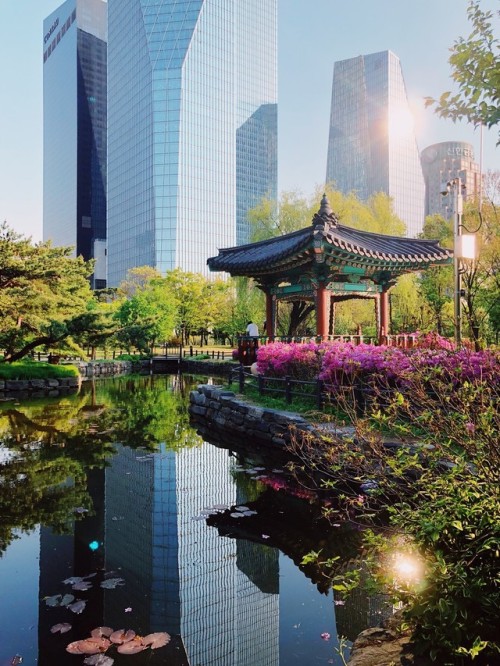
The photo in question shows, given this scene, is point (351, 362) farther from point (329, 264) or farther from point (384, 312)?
point (384, 312)

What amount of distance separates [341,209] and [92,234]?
103521 millimetres

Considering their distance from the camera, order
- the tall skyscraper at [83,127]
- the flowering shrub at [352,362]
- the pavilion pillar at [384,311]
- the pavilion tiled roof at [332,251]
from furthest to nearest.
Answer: the tall skyscraper at [83,127], the pavilion pillar at [384,311], the pavilion tiled roof at [332,251], the flowering shrub at [352,362]

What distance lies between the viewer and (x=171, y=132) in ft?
271

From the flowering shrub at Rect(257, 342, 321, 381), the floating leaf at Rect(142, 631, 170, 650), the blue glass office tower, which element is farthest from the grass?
the blue glass office tower

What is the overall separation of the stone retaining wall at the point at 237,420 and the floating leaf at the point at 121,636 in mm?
5223

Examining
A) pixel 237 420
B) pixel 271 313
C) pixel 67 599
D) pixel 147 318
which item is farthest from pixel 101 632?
pixel 147 318

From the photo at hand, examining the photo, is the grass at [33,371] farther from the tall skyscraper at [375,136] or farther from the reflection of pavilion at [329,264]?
the tall skyscraper at [375,136]

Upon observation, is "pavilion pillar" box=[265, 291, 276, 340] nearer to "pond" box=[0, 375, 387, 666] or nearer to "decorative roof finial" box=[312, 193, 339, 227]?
"decorative roof finial" box=[312, 193, 339, 227]

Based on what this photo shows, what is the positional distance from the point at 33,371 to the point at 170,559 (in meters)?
20.9

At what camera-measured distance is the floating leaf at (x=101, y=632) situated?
159 inches

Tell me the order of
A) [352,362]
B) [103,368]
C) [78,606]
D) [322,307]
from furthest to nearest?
1. [103,368]
2. [322,307]
3. [352,362]
4. [78,606]

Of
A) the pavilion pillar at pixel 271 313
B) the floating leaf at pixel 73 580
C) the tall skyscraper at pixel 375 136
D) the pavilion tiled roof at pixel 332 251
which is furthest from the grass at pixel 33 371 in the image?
the tall skyscraper at pixel 375 136

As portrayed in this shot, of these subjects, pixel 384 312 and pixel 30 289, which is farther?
pixel 30 289

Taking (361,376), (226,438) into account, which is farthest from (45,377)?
(361,376)
